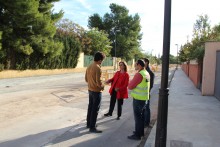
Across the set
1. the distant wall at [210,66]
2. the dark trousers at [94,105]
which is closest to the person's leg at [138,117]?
the dark trousers at [94,105]

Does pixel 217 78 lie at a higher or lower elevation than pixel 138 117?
higher

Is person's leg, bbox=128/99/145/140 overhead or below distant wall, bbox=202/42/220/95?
below

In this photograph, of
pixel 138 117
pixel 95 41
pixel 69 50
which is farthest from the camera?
pixel 95 41

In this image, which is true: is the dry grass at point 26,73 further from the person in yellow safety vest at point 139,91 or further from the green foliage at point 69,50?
the person in yellow safety vest at point 139,91

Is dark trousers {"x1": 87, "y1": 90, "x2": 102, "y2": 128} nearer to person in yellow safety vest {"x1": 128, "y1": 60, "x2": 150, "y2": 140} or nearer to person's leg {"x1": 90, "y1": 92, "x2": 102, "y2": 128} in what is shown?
person's leg {"x1": 90, "y1": 92, "x2": 102, "y2": 128}

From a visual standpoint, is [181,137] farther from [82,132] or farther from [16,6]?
[16,6]

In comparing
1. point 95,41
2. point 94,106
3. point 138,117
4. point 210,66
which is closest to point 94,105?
point 94,106

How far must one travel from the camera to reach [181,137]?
5.76m

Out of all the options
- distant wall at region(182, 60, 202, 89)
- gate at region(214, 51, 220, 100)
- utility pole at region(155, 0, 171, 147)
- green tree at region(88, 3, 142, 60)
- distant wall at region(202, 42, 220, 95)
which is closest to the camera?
utility pole at region(155, 0, 171, 147)

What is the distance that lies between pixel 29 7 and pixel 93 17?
41832 millimetres

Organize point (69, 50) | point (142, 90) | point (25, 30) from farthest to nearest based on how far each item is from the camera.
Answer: point (69, 50)
point (25, 30)
point (142, 90)

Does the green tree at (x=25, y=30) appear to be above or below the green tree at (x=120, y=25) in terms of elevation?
below

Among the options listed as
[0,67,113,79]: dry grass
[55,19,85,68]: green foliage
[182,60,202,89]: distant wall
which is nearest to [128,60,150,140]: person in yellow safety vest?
[182,60,202,89]: distant wall

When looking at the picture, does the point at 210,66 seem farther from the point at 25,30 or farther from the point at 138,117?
the point at 25,30
